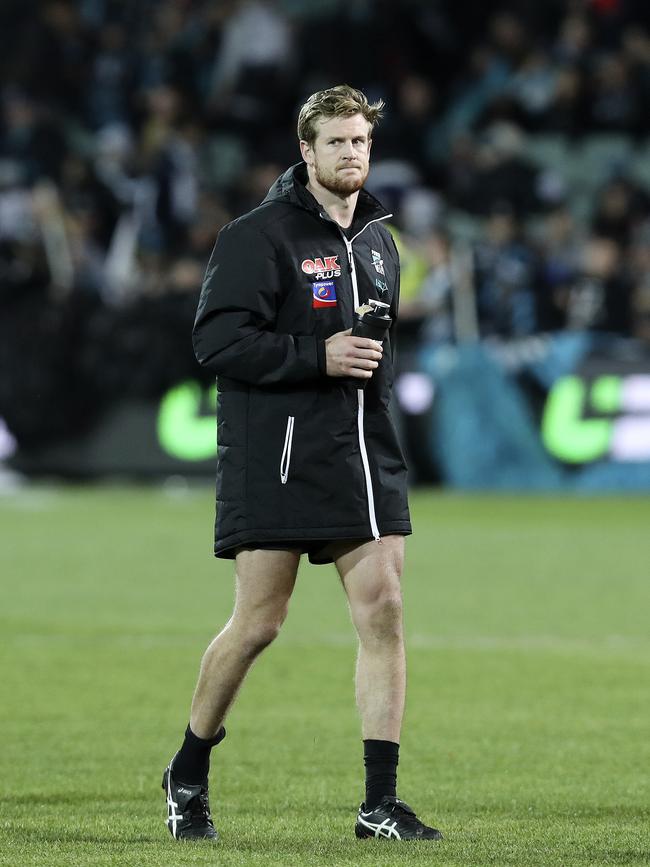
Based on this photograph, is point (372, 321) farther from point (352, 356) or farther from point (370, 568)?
point (370, 568)

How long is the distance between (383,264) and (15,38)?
21747 mm

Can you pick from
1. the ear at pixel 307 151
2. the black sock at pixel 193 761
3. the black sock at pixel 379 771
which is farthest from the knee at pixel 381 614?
the ear at pixel 307 151

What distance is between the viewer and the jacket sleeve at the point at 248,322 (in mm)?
5488

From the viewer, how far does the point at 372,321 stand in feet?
18.1

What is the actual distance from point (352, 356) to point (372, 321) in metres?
0.13

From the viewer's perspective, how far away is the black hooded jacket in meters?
5.52

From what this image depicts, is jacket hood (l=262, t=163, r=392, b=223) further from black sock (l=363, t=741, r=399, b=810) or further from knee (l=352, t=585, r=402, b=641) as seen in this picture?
black sock (l=363, t=741, r=399, b=810)

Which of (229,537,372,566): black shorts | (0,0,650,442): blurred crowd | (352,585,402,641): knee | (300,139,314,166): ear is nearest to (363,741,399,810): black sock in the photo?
(352,585,402,641): knee

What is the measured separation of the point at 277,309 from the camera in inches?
223

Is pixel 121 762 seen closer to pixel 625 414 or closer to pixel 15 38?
pixel 625 414

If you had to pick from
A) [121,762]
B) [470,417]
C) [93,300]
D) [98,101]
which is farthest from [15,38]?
[121,762]

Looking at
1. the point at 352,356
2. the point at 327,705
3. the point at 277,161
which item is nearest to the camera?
the point at 352,356

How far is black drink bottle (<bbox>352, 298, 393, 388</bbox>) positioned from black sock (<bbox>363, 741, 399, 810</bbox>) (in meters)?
1.07

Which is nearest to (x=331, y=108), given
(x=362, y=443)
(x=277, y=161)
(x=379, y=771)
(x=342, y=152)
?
(x=342, y=152)
